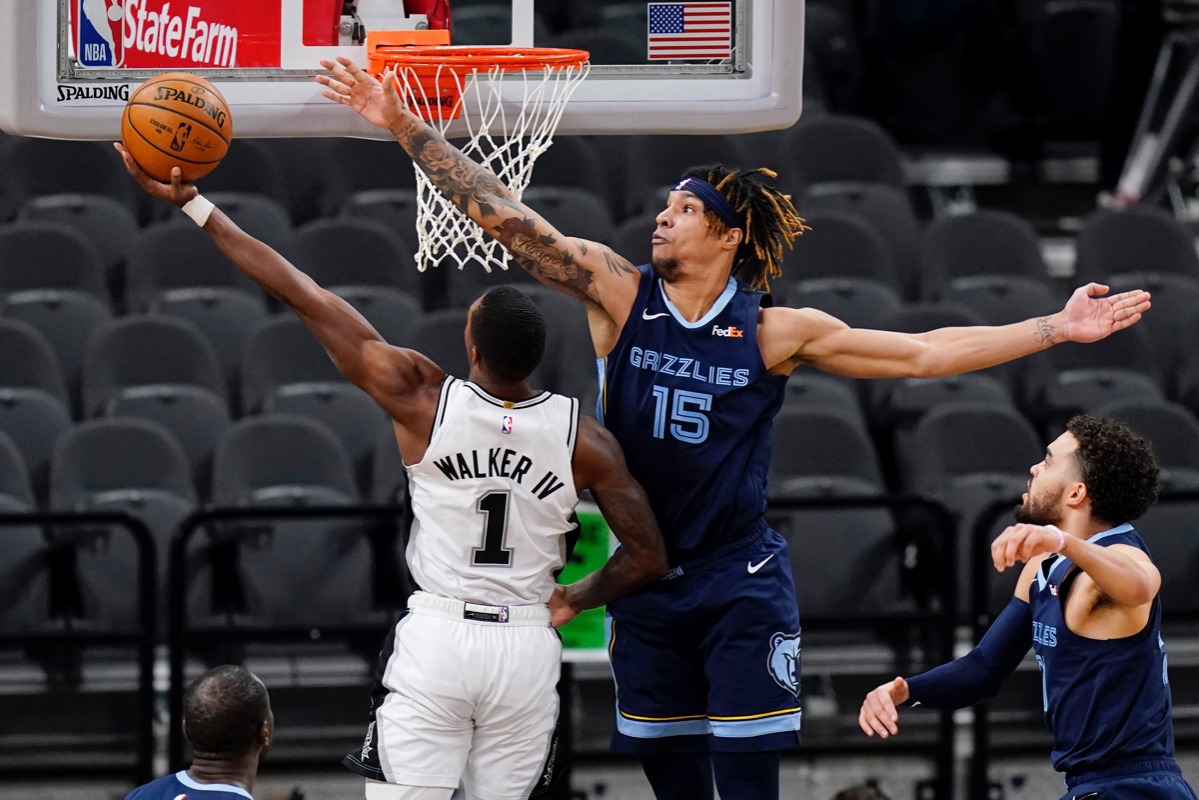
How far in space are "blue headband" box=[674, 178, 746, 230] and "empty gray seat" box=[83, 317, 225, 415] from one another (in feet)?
11.8

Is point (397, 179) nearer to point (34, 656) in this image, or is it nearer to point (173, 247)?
point (173, 247)

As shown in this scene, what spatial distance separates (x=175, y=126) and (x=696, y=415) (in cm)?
152

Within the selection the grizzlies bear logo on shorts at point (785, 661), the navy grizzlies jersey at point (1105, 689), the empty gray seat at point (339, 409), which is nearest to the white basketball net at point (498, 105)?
the grizzlies bear logo on shorts at point (785, 661)

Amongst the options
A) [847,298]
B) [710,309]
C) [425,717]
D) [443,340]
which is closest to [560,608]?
[425,717]

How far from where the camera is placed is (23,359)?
24.9 feet

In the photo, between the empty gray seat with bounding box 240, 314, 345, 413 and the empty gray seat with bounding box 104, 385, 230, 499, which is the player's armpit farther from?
the empty gray seat with bounding box 240, 314, 345, 413

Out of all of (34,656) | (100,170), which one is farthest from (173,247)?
(34,656)

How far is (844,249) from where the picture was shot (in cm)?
859

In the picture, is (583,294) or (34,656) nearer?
(583,294)

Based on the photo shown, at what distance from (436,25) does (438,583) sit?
1644 mm

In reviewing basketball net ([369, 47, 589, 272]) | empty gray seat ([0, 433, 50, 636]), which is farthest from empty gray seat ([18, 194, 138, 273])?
basketball net ([369, 47, 589, 272])

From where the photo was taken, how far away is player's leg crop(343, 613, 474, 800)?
14.4 ft

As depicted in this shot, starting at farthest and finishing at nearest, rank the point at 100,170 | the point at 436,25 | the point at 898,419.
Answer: the point at 100,170 < the point at 898,419 < the point at 436,25

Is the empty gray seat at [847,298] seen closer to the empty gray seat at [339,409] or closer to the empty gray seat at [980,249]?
the empty gray seat at [980,249]
